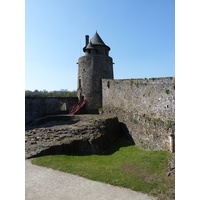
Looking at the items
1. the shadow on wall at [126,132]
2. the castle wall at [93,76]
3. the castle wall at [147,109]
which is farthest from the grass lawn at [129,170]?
the castle wall at [93,76]

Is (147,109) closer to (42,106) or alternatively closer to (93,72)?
(93,72)

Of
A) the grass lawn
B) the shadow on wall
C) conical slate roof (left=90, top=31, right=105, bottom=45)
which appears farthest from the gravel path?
conical slate roof (left=90, top=31, right=105, bottom=45)

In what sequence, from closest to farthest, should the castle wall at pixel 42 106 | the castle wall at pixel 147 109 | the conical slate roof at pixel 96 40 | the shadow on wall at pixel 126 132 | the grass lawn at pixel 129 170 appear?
the grass lawn at pixel 129 170 < the castle wall at pixel 147 109 < the shadow on wall at pixel 126 132 < the castle wall at pixel 42 106 < the conical slate roof at pixel 96 40

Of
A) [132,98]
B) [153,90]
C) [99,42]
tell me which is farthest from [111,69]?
[153,90]

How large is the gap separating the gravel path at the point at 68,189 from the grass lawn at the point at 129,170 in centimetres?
32

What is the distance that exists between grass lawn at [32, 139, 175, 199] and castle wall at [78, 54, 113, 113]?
9.69 metres

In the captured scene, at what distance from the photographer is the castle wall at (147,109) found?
884 centimetres

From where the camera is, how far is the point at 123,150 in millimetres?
11195

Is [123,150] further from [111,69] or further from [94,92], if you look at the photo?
[111,69]

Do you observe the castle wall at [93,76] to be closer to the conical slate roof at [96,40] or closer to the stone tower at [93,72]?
the stone tower at [93,72]

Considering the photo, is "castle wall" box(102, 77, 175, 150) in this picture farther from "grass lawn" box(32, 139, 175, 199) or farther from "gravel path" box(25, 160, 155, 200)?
"gravel path" box(25, 160, 155, 200)

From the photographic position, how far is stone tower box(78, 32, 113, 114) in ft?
61.6

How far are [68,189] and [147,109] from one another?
270 inches

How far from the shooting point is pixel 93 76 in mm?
18812
